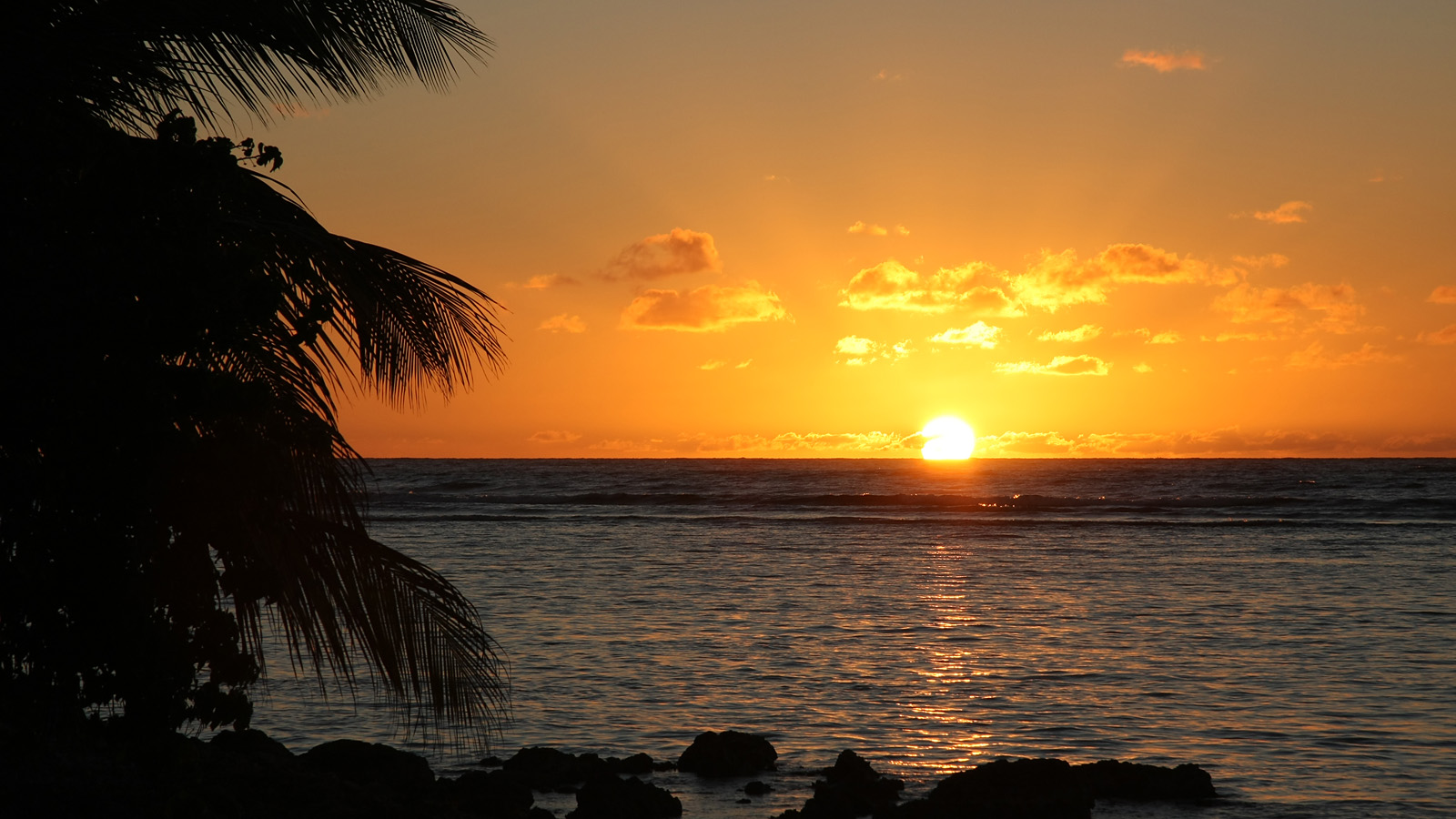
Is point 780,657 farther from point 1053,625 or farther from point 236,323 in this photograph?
point 236,323

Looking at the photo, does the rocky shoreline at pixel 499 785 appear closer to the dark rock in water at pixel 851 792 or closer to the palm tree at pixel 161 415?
the dark rock in water at pixel 851 792

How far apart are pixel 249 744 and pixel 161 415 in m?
4.70

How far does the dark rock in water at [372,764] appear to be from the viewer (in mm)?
7672

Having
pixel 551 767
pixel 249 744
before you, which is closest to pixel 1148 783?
pixel 551 767

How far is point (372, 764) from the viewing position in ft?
25.6

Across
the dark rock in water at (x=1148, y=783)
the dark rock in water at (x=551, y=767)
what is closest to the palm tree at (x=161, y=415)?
the dark rock in water at (x=551, y=767)

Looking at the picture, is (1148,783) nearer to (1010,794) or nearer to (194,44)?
(1010,794)

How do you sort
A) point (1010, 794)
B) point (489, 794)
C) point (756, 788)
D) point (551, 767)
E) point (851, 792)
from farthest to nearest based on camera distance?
point (551, 767) < point (756, 788) < point (851, 792) < point (489, 794) < point (1010, 794)

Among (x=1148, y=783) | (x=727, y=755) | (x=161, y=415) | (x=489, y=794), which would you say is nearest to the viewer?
(x=161, y=415)

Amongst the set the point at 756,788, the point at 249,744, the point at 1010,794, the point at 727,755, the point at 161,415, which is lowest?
the point at 756,788

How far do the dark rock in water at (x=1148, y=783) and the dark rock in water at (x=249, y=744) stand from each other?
18.3ft

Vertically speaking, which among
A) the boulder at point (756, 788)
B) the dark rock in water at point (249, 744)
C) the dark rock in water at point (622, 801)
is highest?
the dark rock in water at point (249, 744)

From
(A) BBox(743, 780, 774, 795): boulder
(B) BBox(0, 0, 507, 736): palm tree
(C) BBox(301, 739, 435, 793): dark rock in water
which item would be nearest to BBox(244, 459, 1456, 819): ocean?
(A) BBox(743, 780, 774, 795): boulder

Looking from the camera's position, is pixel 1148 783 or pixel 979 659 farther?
pixel 979 659
